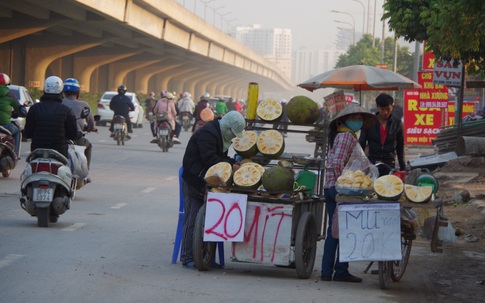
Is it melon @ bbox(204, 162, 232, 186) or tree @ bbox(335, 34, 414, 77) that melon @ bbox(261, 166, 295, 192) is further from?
tree @ bbox(335, 34, 414, 77)

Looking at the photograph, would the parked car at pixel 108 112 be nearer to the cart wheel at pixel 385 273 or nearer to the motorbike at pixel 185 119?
the motorbike at pixel 185 119

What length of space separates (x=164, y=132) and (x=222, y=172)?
2049cm

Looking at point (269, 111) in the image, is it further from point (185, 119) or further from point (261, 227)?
point (185, 119)

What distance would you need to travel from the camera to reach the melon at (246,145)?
1017 centimetres

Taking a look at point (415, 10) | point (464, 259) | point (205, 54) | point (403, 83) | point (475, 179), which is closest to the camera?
point (464, 259)

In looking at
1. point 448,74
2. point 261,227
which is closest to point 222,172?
point 261,227

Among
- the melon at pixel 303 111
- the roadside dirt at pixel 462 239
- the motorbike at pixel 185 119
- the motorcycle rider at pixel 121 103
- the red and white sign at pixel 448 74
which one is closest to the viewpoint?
the roadside dirt at pixel 462 239

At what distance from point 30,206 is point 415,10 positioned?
951 centimetres

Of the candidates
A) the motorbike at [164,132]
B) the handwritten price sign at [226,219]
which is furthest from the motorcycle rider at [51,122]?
the motorbike at [164,132]

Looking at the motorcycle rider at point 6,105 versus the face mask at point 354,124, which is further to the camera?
the motorcycle rider at point 6,105

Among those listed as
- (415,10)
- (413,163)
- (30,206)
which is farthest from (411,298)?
(413,163)

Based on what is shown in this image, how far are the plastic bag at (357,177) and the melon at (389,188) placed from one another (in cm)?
9

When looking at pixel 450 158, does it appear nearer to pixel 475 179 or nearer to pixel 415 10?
pixel 475 179

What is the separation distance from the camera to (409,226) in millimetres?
9422
